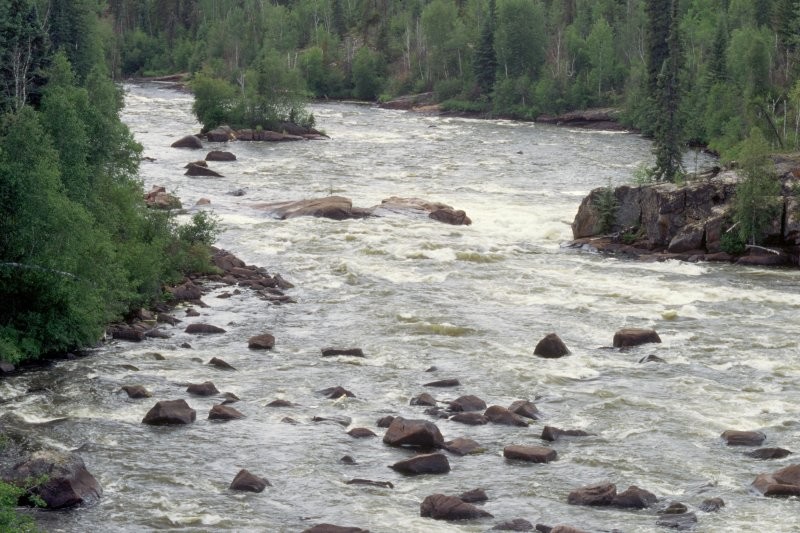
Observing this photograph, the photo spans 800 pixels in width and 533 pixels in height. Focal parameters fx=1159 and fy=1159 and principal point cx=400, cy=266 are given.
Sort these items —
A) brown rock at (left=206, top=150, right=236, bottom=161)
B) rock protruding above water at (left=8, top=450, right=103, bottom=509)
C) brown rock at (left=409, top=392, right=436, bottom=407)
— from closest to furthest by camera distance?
rock protruding above water at (left=8, top=450, right=103, bottom=509), brown rock at (left=409, top=392, right=436, bottom=407), brown rock at (left=206, top=150, right=236, bottom=161)

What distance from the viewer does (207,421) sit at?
28.7 meters

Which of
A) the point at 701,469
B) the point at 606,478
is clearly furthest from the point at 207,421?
the point at 701,469

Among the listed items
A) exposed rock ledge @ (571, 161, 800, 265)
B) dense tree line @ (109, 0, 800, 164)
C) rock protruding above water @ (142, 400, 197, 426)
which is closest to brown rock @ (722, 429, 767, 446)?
rock protruding above water @ (142, 400, 197, 426)

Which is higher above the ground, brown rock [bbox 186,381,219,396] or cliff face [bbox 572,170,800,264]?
cliff face [bbox 572,170,800,264]

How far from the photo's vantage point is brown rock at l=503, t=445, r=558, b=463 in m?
26.3

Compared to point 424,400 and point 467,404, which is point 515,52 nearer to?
point 424,400

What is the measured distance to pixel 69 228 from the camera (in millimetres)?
32844

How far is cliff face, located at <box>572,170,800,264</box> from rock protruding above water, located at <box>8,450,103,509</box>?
32.5 metres

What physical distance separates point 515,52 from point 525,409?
104 meters

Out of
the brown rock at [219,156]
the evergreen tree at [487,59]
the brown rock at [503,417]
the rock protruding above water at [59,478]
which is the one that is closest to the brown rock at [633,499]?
the brown rock at [503,417]

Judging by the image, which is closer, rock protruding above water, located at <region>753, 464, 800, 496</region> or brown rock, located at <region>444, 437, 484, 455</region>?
rock protruding above water, located at <region>753, 464, 800, 496</region>

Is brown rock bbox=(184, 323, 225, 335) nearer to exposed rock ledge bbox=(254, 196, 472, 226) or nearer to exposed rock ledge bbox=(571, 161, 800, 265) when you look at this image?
exposed rock ledge bbox=(254, 196, 472, 226)

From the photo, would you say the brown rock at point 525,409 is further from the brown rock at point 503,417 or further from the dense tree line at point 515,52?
the dense tree line at point 515,52

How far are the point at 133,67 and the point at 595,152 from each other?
353ft
